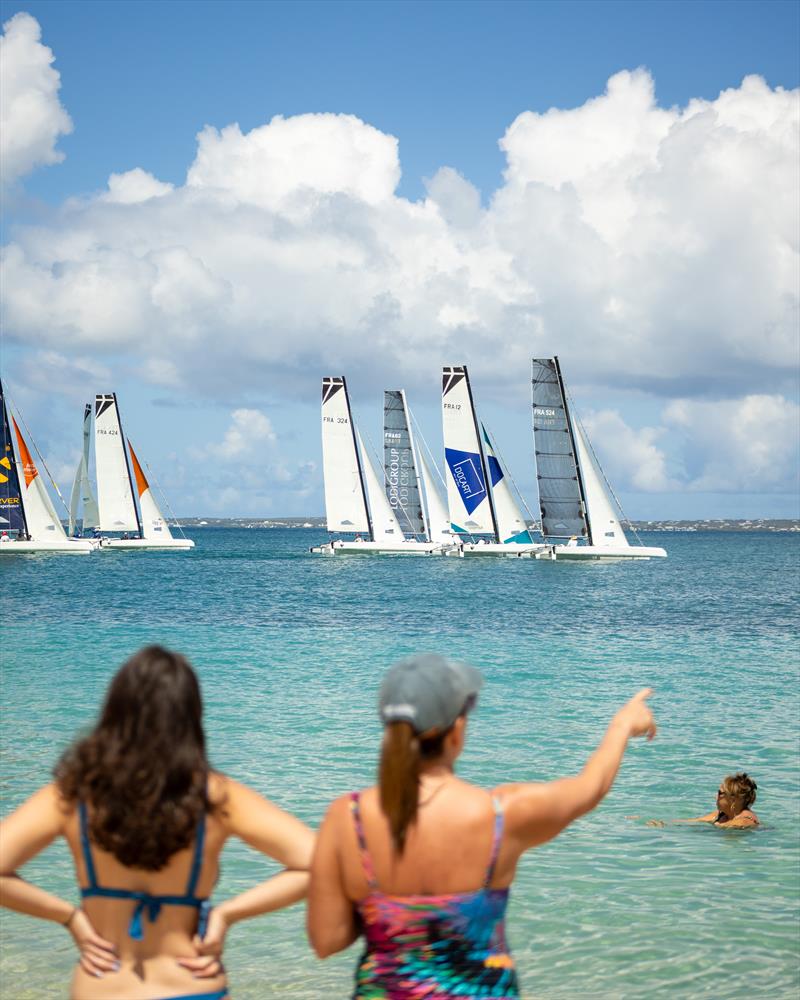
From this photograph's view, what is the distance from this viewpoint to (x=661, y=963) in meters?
7.10

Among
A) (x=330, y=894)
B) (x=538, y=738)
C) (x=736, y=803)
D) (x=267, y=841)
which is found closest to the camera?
(x=330, y=894)

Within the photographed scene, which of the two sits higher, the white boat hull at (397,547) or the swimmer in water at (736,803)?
the white boat hull at (397,547)

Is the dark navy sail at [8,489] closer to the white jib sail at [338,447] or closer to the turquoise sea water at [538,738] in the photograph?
the white jib sail at [338,447]

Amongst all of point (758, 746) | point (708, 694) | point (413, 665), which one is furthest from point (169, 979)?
point (708, 694)

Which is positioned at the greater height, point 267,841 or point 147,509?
point 147,509

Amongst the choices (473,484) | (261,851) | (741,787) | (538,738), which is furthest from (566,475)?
(261,851)

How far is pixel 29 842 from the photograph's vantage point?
2.81 meters

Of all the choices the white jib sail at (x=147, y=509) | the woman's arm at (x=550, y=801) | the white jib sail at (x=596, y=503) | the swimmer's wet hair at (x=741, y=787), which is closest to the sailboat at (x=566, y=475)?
the white jib sail at (x=596, y=503)

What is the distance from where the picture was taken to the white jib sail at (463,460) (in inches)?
2785

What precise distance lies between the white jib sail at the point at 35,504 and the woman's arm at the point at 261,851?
228ft

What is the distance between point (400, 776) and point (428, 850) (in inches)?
8.2

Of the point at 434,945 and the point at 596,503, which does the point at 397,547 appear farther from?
the point at 434,945

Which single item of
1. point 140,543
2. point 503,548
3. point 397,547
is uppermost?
point 140,543

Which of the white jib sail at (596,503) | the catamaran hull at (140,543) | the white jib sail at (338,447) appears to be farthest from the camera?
Result: the catamaran hull at (140,543)
